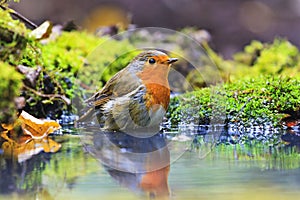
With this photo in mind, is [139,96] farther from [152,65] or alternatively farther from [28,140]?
[28,140]

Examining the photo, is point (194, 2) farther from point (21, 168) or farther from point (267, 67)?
point (21, 168)

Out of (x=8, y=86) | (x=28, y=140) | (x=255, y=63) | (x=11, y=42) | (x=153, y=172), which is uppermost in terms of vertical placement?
(x=255, y=63)

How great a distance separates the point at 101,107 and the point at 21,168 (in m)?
0.84

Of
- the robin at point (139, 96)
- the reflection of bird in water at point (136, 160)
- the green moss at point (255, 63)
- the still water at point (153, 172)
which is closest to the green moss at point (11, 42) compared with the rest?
the still water at point (153, 172)

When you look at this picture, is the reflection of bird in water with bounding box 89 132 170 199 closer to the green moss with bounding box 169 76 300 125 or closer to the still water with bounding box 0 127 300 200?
the still water with bounding box 0 127 300 200

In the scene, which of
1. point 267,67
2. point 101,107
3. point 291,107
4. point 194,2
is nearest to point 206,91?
point 291,107

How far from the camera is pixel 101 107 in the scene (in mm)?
2494

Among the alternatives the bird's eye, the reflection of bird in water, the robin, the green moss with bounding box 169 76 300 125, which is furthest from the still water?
the green moss with bounding box 169 76 300 125

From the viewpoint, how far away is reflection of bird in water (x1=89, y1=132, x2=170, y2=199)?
1.45 m

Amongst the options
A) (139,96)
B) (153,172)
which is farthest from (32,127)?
(153,172)

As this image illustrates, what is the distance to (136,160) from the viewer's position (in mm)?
1818

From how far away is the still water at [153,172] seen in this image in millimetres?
1346

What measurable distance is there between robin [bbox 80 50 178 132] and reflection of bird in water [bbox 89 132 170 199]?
7cm

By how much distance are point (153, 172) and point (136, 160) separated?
21 cm
